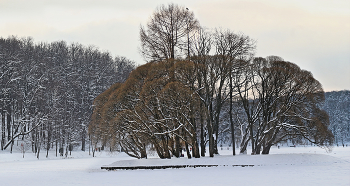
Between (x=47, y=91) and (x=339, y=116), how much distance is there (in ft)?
348

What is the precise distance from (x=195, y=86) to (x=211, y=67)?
98.7 inches

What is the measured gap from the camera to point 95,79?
78.9 m

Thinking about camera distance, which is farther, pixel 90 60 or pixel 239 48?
pixel 90 60

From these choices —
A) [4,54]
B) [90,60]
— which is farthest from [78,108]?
[4,54]

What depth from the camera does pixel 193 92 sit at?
117 feet

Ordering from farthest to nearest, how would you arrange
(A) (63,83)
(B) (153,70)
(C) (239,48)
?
(A) (63,83)
(C) (239,48)
(B) (153,70)

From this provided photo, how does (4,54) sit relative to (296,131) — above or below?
above

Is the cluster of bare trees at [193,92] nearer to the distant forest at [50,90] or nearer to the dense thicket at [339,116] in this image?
the distant forest at [50,90]

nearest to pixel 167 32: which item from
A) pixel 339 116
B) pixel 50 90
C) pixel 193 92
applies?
pixel 193 92

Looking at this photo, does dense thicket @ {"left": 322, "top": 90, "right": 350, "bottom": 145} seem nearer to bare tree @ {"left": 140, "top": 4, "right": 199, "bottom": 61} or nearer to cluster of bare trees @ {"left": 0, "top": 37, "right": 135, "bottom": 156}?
cluster of bare trees @ {"left": 0, "top": 37, "right": 135, "bottom": 156}

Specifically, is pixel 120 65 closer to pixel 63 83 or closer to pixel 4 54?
pixel 63 83

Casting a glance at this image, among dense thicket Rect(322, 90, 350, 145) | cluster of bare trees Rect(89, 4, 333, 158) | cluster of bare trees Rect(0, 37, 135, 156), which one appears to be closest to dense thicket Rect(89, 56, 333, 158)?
cluster of bare trees Rect(89, 4, 333, 158)

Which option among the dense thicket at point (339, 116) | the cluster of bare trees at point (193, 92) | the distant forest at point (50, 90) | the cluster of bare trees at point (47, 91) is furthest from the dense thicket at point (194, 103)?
the dense thicket at point (339, 116)

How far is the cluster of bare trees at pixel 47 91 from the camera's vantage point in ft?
205
